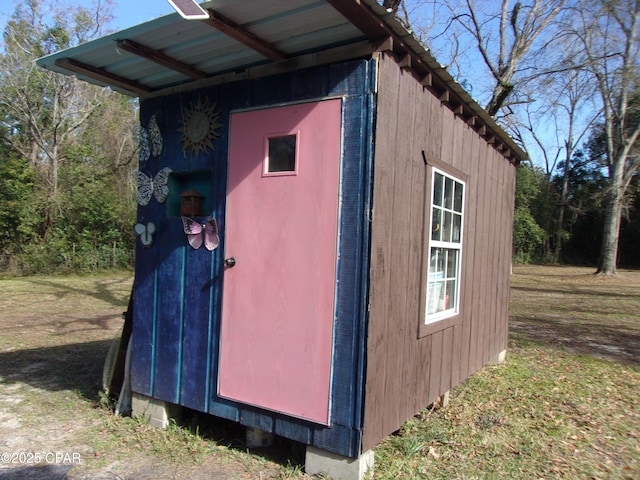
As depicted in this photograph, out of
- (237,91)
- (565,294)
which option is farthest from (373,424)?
(565,294)

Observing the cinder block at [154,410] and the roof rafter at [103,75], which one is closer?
the roof rafter at [103,75]

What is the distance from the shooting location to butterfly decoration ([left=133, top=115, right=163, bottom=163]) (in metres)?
4.04

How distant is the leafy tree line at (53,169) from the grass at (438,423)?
926cm

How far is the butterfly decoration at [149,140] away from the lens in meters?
4.04

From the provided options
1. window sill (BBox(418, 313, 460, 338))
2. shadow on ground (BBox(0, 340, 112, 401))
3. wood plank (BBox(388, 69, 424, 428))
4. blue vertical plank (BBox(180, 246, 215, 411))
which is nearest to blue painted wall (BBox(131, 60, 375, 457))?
blue vertical plank (BBox(180, 246, 215, 411))

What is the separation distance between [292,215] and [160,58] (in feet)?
4.99

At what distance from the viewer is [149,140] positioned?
4.10m

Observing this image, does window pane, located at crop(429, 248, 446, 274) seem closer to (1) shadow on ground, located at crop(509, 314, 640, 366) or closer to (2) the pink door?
(2) the pink door

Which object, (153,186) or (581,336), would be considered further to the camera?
(581,336)

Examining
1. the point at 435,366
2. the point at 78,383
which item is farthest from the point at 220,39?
the point at 78,383

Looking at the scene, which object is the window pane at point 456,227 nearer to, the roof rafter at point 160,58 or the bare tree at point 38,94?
the roof rafter at point 160,58

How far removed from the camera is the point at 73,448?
3.43 metres

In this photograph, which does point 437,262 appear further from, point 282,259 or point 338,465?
point 338,465

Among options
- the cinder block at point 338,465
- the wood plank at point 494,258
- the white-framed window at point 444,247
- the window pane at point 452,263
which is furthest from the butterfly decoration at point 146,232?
the wood plank at point 494,258
